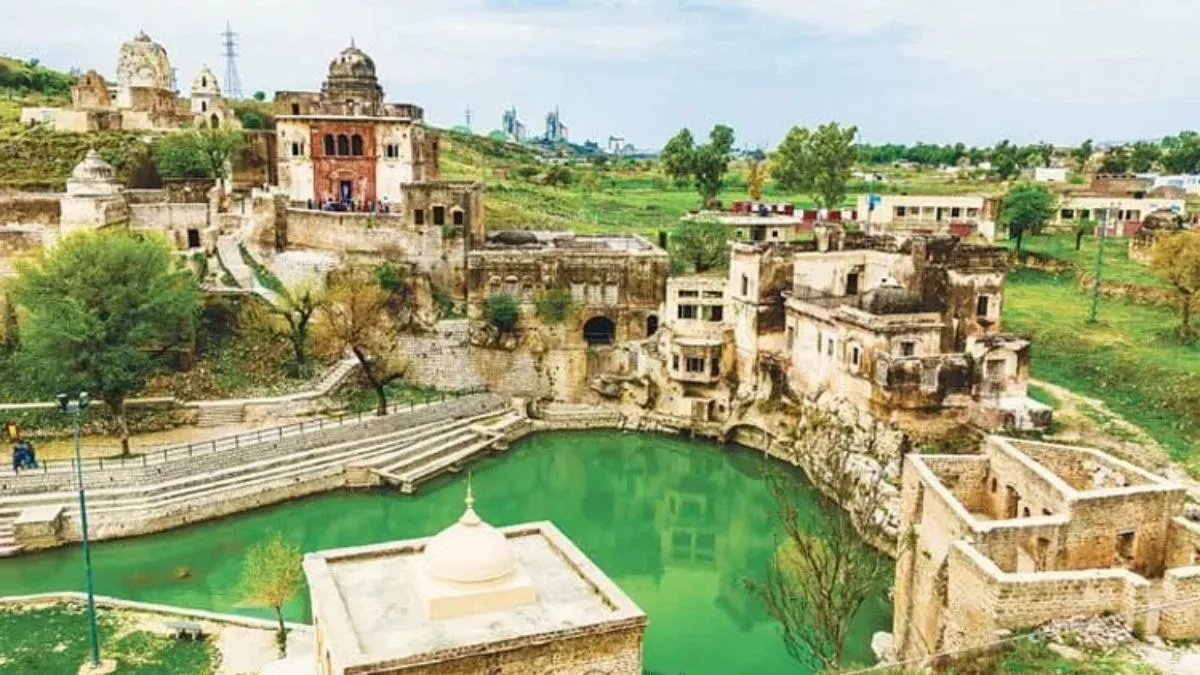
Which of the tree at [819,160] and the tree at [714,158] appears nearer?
the tree at [819,160]

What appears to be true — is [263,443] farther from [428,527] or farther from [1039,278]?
[1039,278]

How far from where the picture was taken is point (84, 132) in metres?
44.7

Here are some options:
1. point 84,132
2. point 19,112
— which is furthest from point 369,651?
point 19,112

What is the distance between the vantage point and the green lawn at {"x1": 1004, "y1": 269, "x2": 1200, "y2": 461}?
2505 centimetres

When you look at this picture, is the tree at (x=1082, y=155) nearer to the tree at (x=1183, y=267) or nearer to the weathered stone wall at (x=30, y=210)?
the tree at (x=1183, y=267)

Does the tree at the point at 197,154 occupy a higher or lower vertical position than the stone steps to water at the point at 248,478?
higher

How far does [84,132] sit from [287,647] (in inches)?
1436

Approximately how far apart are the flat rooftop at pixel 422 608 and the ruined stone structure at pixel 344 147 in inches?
1084

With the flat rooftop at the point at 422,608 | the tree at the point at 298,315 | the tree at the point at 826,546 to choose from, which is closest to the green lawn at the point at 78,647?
the flat rooftop at the point at 422,608

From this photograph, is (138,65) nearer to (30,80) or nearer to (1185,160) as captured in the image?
(30,80)

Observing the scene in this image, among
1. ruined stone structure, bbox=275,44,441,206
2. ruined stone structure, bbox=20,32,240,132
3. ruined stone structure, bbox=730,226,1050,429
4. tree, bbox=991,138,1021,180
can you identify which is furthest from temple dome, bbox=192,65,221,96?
tree, bbox=991,138,1021,180

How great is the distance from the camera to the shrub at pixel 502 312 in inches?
1314

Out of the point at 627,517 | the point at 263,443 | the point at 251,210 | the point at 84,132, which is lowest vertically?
the point at 627,517

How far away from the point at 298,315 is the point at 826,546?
826 inches
